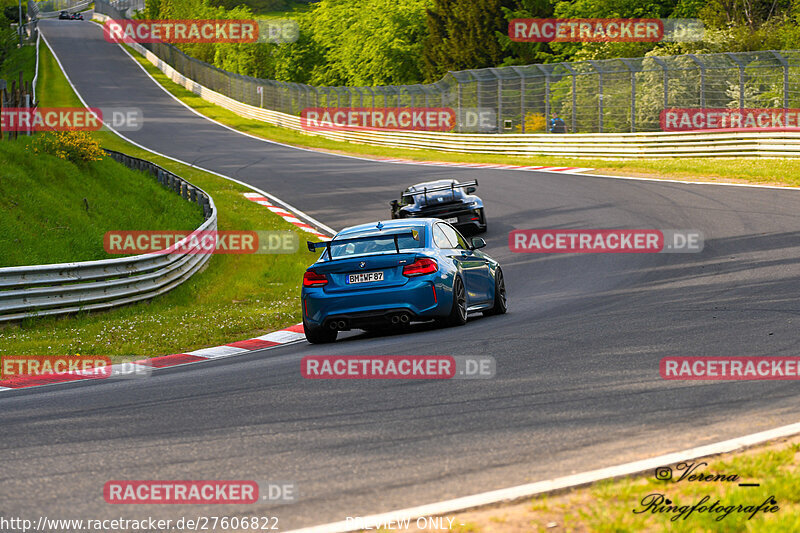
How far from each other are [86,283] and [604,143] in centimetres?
2409

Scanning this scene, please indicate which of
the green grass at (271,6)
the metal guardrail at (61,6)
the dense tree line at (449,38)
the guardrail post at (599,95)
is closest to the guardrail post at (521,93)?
the guardrail post at (599,95)

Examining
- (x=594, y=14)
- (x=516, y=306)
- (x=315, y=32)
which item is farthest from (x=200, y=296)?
(x=315, y=32)

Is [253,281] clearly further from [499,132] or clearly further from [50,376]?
[499,132]

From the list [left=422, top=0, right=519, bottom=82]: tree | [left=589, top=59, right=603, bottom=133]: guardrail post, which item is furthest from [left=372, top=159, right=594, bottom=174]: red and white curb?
[left=422, top=0, right=519, bottom=82]: tree

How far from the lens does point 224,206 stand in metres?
29.3

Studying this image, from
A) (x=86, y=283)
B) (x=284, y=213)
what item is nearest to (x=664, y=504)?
(x=86, y=283)

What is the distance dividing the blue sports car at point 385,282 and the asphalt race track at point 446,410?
298mm

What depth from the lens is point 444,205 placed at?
73.1 ft

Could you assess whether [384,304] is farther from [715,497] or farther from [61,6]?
[61,6]

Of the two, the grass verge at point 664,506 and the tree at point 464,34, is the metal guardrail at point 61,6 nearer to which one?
the tree at point 464,34

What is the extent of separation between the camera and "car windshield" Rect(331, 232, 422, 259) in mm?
11898

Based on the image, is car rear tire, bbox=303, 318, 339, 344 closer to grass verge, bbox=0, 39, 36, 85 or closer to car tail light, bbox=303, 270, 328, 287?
car tail light, bbox=303, 270, 328, 287

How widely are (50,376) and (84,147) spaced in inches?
699

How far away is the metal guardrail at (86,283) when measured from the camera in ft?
48.9
